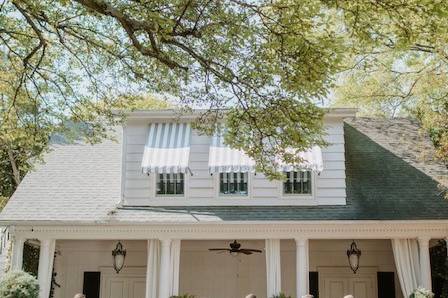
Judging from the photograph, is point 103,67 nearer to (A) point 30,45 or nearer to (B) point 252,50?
(A) point 30,45

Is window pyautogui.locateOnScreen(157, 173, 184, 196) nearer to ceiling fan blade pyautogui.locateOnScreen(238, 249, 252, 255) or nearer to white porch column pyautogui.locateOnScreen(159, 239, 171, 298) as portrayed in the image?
white porch column pyautogui.locateOnScreen(159, 239, 171, 298)

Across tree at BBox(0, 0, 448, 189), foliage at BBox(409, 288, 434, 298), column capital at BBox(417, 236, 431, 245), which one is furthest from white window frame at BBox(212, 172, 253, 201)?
foliage at BBox(409, 288, 434, 298)

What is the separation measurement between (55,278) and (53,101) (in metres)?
5.97

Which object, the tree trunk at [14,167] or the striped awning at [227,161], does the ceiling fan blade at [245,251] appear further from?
the tree trunk at [14,167]

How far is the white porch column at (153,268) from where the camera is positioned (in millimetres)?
16031

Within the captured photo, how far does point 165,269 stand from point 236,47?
24.3ft

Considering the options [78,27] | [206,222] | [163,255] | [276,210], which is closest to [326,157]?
[276,210]

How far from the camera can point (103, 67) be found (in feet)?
44.7

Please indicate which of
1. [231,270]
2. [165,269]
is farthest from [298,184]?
[165,269]

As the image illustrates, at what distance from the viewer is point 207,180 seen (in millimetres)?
17031

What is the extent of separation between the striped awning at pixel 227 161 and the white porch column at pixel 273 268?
2.11m

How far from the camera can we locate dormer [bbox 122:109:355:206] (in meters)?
16.7

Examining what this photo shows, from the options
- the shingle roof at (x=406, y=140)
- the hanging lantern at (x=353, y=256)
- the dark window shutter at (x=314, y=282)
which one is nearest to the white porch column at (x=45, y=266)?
the dark window shutter at (x=314, y=282)

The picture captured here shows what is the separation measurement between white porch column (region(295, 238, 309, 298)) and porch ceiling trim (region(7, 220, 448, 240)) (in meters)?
0.24
